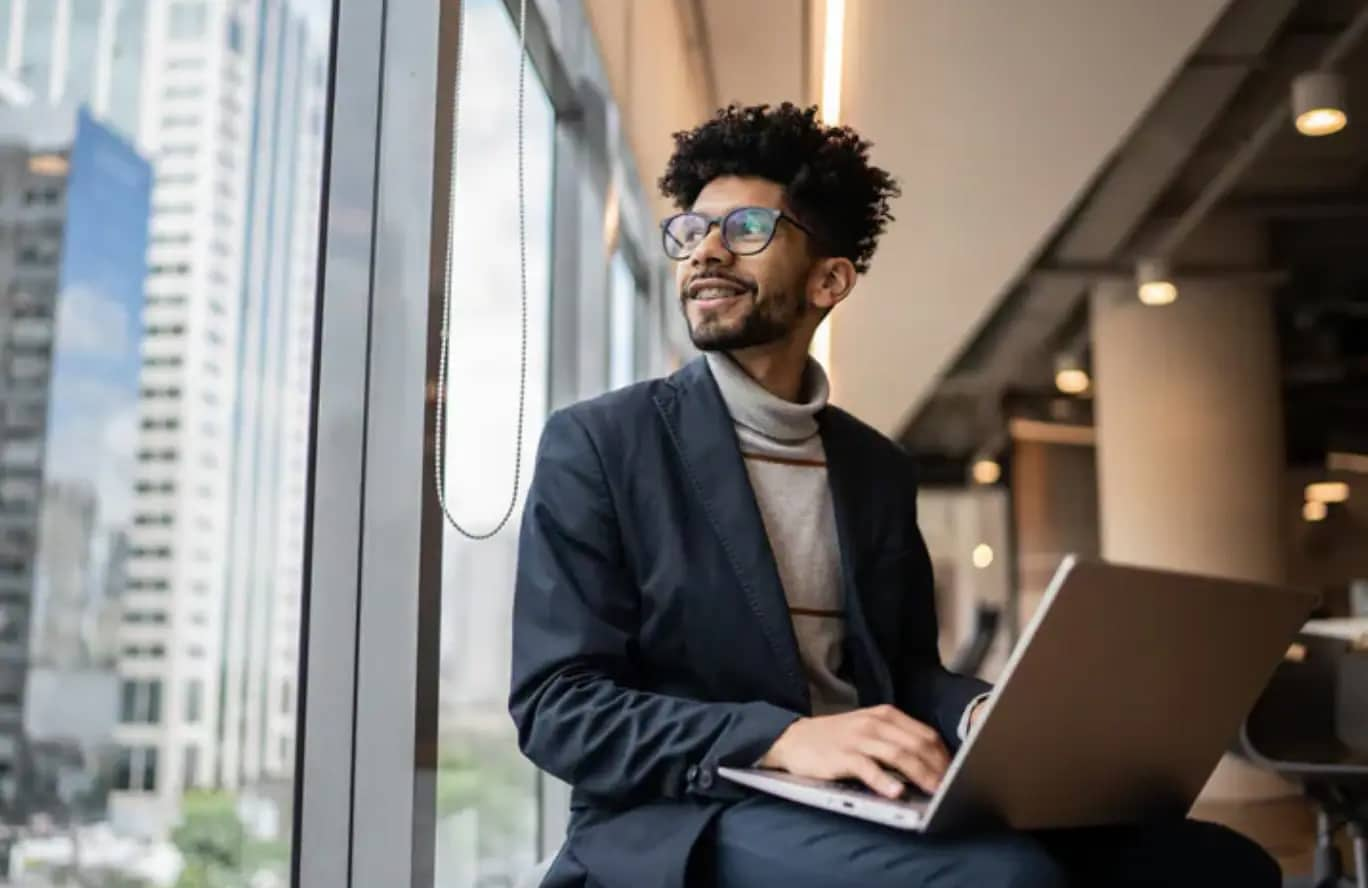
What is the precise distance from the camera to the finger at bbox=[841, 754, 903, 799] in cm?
114

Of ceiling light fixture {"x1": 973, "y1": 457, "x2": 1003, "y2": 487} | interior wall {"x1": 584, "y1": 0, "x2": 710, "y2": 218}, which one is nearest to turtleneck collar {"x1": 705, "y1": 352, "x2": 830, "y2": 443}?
interior wall {"x1": 584, "y1": 0, "x2": 710, "y2": 218}

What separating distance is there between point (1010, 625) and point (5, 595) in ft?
49.8

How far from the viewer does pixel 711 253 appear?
1.58m

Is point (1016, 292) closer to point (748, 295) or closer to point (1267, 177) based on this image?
point (1267, 177)

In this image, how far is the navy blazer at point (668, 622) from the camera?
1234mm

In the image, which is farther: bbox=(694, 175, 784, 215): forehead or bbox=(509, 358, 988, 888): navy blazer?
bbox=(694, 175, 784, 215): forehead

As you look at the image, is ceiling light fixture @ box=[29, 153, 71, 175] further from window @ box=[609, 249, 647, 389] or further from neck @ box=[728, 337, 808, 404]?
window @ box=[609, 249, 647, 389]

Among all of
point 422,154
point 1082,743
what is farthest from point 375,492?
point 1082,743

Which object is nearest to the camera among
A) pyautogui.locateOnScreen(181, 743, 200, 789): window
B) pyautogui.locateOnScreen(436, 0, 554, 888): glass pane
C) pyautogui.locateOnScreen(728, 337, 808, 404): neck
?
pyautogui.locateOnScreen(181, 743, 200, 789): window

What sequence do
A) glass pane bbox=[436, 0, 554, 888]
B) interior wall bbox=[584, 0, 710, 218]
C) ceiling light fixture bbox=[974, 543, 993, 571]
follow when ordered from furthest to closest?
ceiling light fixture bbox=[974, 543, 993, 571] < interior wall bbox=[584, 0, 710, 218] < glass pane bbox=[436, 0, 554, 888]

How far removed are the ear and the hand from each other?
2.02ft

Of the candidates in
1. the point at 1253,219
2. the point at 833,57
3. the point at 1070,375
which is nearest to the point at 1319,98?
the point at 833,57

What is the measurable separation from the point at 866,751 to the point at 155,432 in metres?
0.76

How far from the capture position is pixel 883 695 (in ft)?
4.90
